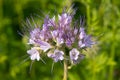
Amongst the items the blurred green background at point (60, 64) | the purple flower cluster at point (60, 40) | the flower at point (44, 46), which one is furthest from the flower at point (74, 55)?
the blurred green background at point (60, 64)

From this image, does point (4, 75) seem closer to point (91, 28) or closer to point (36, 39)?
point (91, 28)

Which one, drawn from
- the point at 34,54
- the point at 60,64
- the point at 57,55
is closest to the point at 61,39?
the point at 57,55

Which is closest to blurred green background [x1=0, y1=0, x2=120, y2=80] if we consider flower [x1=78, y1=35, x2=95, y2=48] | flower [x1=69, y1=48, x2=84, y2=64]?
flower [x1=78, y1=35, x2=95, y2=48]

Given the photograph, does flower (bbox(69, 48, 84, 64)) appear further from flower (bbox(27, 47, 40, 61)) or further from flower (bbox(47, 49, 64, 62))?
flower (bbox(27, 47, 40, 61))

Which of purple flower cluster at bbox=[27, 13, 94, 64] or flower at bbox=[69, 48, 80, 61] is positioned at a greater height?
purple flower cluster at bbox=[27, 13, 94, 64]

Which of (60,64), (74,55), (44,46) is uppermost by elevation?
(60,64)

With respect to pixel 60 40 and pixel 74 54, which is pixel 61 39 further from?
pixel 74 54

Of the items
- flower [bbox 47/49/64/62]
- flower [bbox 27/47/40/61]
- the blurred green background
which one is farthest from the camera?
the blurred green background
